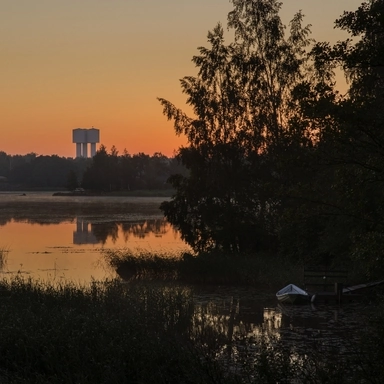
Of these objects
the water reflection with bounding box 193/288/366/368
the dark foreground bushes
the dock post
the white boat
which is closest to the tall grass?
the water reflection with bounding box 193/288/366/368

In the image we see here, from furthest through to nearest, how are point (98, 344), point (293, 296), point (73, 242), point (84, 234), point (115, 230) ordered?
point (115, 230), point (84, 234), point (73, 242), point (293, 296), point (98, 344)

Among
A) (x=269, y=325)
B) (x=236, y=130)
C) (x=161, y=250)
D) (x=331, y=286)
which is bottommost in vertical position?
(x=269, y=325)

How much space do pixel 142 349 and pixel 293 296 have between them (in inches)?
440

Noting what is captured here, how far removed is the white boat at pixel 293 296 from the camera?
22.9m

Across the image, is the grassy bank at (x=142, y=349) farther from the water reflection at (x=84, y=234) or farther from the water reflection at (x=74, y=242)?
the water reflection at (x=84, y=234)

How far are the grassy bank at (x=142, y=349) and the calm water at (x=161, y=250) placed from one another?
0.66 metres

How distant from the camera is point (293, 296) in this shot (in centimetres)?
2289

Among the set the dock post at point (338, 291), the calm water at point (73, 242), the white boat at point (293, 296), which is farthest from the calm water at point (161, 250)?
the dock post at point (338, 291)

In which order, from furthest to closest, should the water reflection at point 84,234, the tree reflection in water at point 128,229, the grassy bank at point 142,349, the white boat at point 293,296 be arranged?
the tree reflection in water at point 128,229
the water reflection at point 84,234
the white boat at point 293,296
the grassy bank at point 142,349

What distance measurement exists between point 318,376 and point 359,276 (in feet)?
52.5

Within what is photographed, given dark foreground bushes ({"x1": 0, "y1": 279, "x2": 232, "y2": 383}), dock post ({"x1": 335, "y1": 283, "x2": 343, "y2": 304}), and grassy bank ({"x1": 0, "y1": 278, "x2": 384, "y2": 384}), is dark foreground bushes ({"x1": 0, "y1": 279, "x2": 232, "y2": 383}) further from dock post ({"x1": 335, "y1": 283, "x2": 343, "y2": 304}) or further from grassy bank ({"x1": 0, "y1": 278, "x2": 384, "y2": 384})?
dock post ({"x1": 335, "y1": 283, "x2": 343, "y2": 304})


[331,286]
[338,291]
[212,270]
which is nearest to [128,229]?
[212,270]

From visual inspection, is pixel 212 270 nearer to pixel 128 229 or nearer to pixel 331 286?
pixel 331 286

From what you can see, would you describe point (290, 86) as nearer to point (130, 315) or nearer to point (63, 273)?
point (63, 273)
